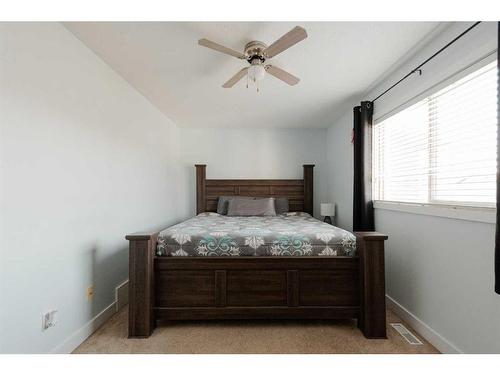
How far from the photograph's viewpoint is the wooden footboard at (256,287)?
186 cm

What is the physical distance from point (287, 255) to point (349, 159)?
1979 mm

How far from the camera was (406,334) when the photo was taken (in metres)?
1.81

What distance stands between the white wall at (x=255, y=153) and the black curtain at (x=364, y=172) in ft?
5.25

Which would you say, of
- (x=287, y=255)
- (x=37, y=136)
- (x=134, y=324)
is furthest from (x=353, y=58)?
(x=134, y=324)

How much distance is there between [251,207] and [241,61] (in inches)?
83.0

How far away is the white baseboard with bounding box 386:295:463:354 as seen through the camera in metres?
1.56

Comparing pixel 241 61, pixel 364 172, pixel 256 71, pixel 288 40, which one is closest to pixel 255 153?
pixel 364 172

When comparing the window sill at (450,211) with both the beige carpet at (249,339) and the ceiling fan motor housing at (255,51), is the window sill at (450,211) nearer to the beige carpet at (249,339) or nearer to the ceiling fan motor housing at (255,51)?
the beige carpet at (249,339)

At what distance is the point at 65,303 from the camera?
162 cm

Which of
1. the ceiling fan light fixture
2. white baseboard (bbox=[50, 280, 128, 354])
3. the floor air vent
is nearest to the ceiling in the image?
the ceiling fan light fixture

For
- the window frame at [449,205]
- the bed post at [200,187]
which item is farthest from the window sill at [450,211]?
the bed post at [200,187]

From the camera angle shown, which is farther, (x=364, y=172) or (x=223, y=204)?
(x=223, y=204)

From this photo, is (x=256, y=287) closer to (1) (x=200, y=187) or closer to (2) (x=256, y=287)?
(2) (x=256, y=287)

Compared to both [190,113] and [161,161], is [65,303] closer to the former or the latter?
[161,161]
